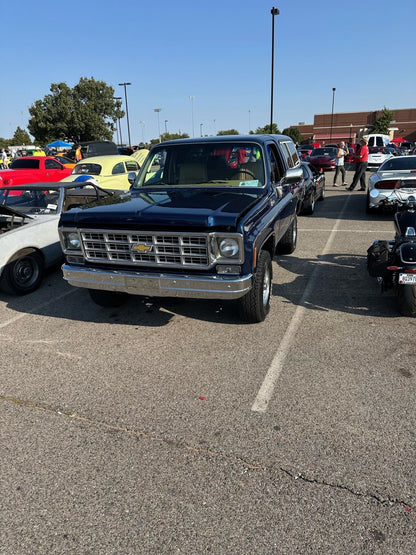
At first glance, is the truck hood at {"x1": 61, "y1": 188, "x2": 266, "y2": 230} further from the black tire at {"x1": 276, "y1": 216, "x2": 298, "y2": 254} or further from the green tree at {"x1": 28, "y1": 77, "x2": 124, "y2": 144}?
the green tree at {"x1": 28, "y1": 77, "x2": 124, "y2": 144}

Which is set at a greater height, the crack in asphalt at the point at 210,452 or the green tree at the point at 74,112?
the green tree at the point at 74,112

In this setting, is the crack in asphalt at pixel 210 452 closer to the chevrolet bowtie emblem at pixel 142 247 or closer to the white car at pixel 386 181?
the chevrolet bowtie emblem at pixel 142 247

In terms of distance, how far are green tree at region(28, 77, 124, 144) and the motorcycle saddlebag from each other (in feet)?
190

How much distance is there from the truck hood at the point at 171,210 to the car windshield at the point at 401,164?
23.9 feet

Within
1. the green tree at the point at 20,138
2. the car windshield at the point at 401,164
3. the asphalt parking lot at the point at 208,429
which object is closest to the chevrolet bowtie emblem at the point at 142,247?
the asphalt parking lot at the point at 208,429

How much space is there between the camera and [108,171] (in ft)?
41.2

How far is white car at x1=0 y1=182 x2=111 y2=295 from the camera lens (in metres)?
5.76

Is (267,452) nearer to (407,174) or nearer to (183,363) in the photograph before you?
(183,363)

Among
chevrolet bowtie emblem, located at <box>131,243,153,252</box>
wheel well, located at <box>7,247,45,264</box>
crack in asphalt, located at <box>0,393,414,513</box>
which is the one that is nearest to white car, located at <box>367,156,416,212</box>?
chevrolet bowtie emblem, located at <box>131,243,153,252</box>

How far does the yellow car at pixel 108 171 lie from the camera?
471 inches

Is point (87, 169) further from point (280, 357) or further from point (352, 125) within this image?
point (352, 125)

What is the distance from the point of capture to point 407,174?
32.9 feet

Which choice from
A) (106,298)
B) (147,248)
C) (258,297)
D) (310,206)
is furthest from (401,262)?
(310,206)

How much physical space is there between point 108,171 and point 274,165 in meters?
8.30
